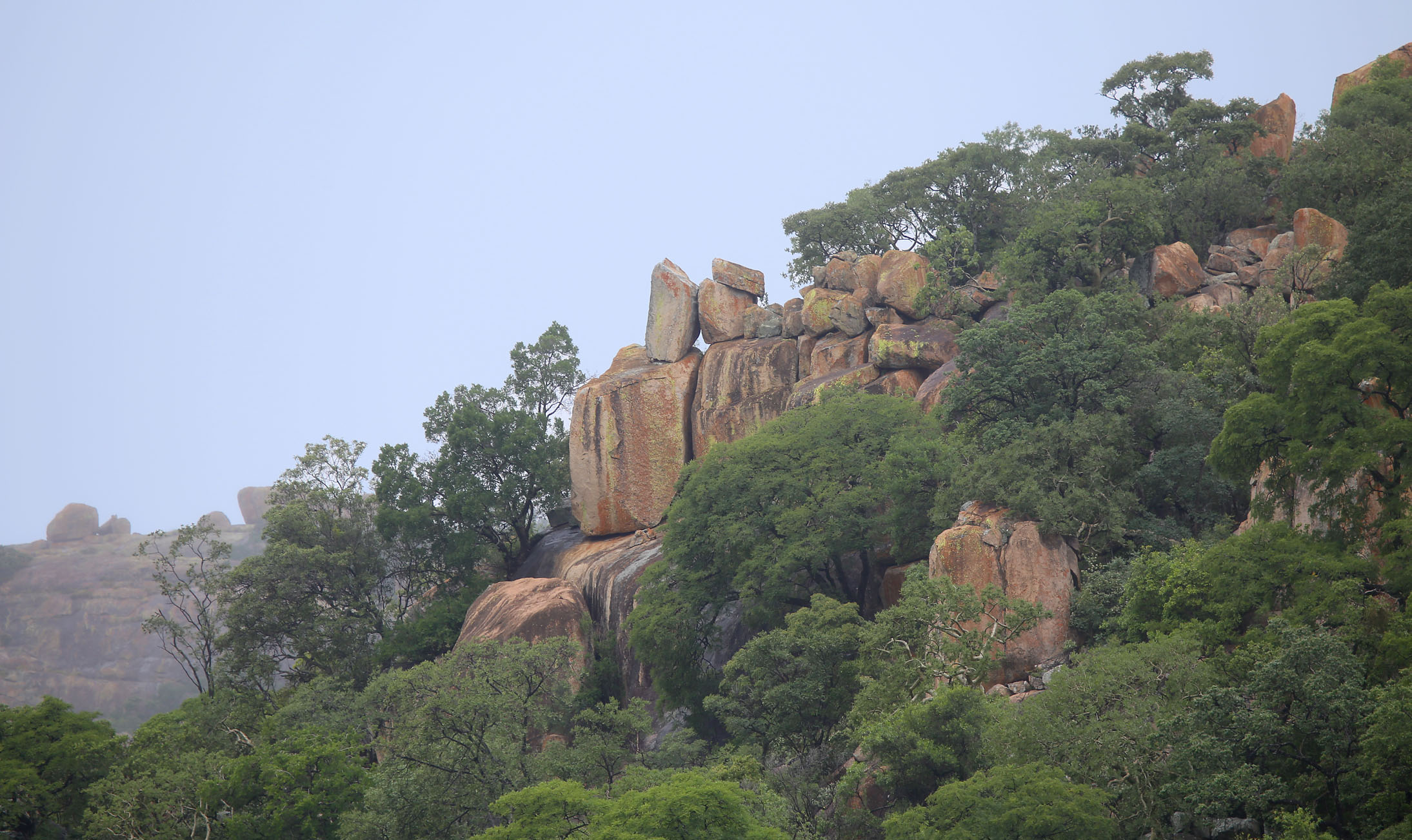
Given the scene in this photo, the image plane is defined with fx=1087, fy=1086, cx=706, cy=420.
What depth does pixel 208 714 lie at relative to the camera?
98.5ft

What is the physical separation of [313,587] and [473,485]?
6.63m

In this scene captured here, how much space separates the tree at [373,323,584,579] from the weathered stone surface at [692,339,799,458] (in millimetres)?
6274

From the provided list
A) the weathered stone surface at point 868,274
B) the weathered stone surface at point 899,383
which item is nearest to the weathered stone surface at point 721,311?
the weathered stone surface at point 868,274

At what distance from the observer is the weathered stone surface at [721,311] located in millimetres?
41688

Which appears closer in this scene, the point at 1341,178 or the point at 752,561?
the point at 752,561

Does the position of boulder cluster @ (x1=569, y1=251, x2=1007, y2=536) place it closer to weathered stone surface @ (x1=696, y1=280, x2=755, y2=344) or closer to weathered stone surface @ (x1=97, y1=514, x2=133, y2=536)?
weathered stone surface @ (x1=696, y1=280, x2=755, y2=344)

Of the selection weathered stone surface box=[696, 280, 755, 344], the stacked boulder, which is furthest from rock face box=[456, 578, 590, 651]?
the stacked boulder

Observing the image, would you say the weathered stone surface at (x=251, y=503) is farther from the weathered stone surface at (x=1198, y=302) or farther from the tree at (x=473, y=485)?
the weathered stone surface at (x=1198, y=302)

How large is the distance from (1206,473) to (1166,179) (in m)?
16.3

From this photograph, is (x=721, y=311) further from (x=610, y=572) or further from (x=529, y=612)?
(x=529, y=612)

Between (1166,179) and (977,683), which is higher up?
(1166,179)

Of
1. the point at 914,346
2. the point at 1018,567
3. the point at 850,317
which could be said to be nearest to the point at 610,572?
the point at 850,317

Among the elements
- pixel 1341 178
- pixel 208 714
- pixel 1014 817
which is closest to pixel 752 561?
pixel 1014 817

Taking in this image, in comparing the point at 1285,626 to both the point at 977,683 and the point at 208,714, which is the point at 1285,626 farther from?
the point at 208,714
